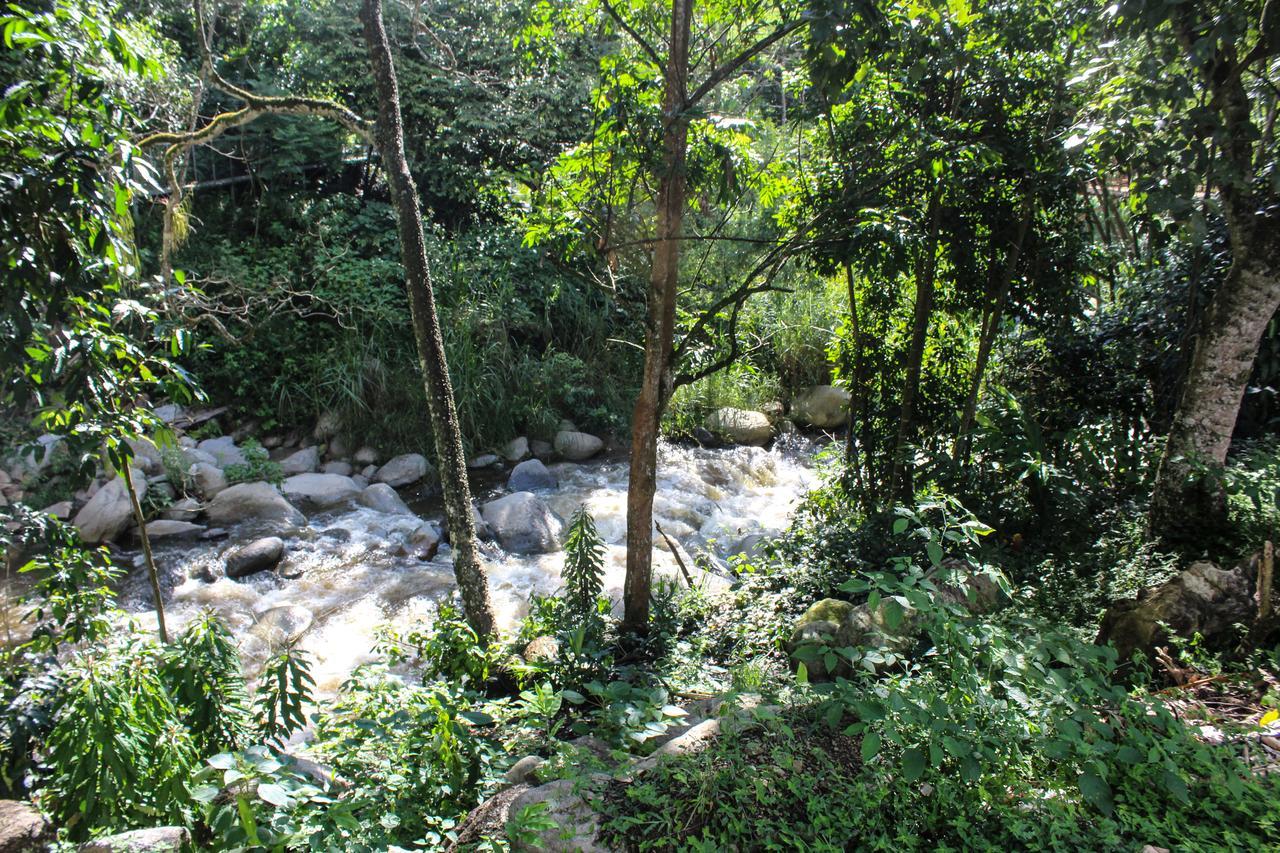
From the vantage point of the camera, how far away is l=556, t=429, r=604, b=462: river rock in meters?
8.80

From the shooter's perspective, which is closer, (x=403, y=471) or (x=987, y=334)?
(x=987, y=334)

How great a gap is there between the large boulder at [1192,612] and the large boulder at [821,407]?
18.8 feet

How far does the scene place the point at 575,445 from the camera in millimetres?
8828

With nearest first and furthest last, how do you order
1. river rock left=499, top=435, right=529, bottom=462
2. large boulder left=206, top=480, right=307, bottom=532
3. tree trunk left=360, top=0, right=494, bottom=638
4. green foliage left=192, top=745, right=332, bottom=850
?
green foliage left=192, top=745, right=332, bottom=850 → tree trunk left=360, top=0, right=494, bottom=638 → large boulder left=206, top=480, right=307, bottom=532 → river rock left=499, top=435, right=529, bottom=462

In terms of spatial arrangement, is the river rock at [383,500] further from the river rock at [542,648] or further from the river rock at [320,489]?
the river rock at [542,648]

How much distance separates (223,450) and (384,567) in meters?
2.67

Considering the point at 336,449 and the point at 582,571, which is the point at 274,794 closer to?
the point at 582,571

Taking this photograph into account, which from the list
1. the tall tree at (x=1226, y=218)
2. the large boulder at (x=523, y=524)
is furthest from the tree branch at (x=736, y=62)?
the large boulder at (x=523, y=524)

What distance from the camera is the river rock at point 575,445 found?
8797 millimetres

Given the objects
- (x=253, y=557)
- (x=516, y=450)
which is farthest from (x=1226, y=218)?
(x=253, y=557)

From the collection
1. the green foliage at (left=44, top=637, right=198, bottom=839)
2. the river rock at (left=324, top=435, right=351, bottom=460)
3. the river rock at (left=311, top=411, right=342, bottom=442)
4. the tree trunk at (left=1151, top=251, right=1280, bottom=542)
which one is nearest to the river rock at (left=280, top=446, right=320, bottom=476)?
the river rock at (left=324, top=435, right=351, bottom=460)

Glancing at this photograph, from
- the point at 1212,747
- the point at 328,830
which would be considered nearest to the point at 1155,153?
the point at 1212,747

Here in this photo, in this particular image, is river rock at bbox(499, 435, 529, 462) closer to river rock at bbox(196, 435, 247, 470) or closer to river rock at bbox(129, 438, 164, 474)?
river rock at bbox(196, 435, 247, 470)

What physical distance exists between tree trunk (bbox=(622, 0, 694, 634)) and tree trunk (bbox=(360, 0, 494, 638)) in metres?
0.86
